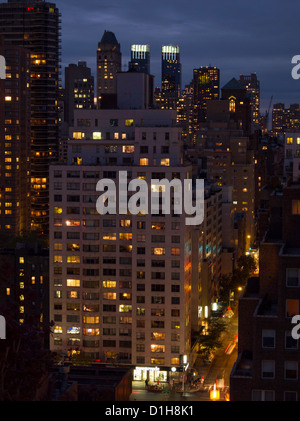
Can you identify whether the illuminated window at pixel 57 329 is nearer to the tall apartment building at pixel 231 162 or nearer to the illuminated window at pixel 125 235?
the illuminated window at pixel 125 235

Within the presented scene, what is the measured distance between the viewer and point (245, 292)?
93.2ft

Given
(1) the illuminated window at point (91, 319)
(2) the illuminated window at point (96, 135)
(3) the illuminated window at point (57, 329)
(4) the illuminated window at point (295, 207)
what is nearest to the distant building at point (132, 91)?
(2) the illuminated window at point (96, 135)

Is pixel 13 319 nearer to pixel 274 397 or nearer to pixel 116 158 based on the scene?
pixel 274 397

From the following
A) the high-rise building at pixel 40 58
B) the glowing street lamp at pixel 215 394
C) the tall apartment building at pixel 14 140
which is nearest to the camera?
the glowing street lamp at pixel 215 394

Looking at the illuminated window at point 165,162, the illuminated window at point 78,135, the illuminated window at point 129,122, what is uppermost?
the illuminated window at point 129,122

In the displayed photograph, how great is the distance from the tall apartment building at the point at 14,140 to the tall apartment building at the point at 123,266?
2627 inches

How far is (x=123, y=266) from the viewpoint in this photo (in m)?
70.2

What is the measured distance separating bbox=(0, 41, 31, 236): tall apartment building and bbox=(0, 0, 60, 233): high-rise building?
38.7 ft

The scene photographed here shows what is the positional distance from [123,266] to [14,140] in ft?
248

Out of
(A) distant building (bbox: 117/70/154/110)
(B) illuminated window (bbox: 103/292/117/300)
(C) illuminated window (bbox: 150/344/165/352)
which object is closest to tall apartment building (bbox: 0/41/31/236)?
(A) distant building (bbox: 117/70/154/110)

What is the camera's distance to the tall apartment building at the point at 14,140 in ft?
453

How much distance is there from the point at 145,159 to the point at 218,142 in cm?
6969

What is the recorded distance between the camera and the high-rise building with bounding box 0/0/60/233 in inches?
6147

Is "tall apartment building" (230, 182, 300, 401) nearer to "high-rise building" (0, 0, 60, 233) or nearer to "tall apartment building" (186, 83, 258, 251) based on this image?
"tall apartment building" (186, 83, 258, 251)
